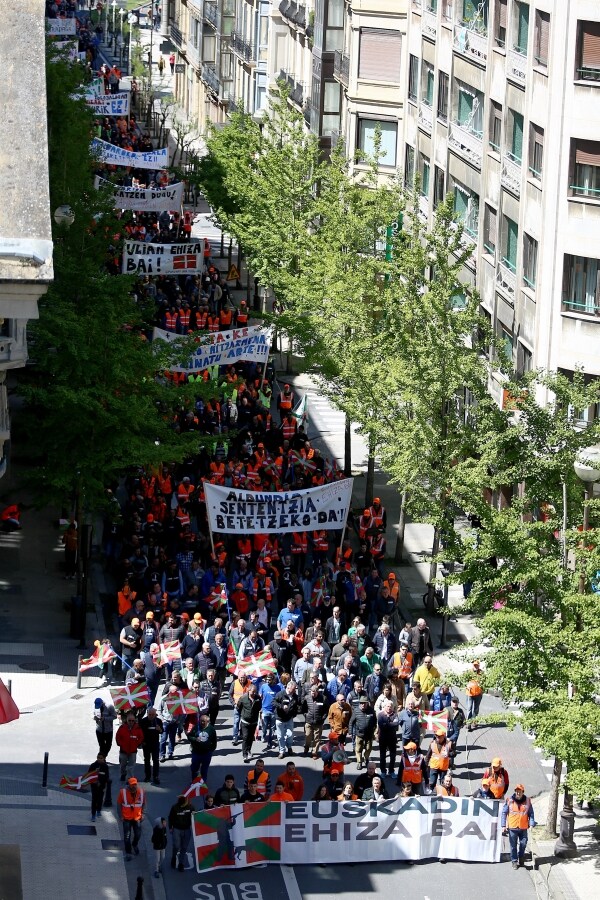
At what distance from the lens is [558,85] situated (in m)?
43.2

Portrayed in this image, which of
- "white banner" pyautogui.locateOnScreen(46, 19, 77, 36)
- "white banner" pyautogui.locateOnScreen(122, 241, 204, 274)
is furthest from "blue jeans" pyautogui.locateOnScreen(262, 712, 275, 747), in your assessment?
"white banner" pyautogui.locateOnScreen(46, 19, 77, 36)

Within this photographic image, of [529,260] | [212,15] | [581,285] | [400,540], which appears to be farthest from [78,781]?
[212,15]

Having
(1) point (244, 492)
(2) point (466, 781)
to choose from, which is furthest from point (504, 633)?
(1) point (244, 492)

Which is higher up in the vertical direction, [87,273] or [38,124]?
[38,124]

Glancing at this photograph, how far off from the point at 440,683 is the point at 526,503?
364 centimetres

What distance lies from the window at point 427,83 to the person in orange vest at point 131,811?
1439 inches

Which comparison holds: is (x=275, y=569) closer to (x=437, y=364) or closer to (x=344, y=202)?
(x=437, y=364)

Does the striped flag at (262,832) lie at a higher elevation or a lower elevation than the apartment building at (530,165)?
lower

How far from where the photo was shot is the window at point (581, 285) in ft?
139

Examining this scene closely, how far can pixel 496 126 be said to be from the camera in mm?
50062

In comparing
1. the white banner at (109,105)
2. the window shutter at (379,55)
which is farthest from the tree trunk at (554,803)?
the white banner at (109,105)

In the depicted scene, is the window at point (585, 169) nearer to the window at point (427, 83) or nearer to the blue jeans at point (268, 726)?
the blue jeans at point (268, 726)

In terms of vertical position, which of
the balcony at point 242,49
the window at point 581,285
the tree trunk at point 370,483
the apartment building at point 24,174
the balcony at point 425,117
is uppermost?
the apartment building at point 24,174

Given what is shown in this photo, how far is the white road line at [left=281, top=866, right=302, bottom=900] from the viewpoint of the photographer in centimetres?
2760
